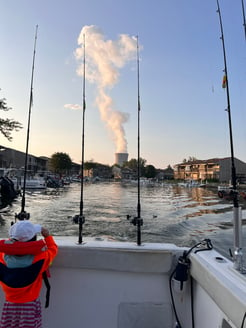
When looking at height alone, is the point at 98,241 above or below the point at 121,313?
above

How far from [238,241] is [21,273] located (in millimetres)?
1629

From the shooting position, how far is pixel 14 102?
4.30 meters

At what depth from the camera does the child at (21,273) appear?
1.70 meters

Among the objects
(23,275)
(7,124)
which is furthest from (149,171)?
(23,275)

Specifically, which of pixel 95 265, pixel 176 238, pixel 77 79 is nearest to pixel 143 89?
pixel 77 79

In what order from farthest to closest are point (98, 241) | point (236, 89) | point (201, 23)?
point (201, 23) → point (236, 89) → point (98, 241)

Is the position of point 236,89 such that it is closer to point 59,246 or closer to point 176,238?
point 59,246

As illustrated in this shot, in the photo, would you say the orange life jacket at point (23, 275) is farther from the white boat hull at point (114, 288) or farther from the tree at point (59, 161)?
the tree at point (59, 161)

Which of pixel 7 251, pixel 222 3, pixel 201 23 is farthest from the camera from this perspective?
pixel 201 23

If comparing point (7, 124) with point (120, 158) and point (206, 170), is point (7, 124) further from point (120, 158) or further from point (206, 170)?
point (120, 158)

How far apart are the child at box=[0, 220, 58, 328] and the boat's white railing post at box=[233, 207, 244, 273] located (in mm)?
1406

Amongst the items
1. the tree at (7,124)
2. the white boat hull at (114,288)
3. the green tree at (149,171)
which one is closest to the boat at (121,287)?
the white boat hull at (114,288)

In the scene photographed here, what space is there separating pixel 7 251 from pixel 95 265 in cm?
76

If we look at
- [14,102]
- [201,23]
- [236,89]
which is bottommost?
[236,89]
